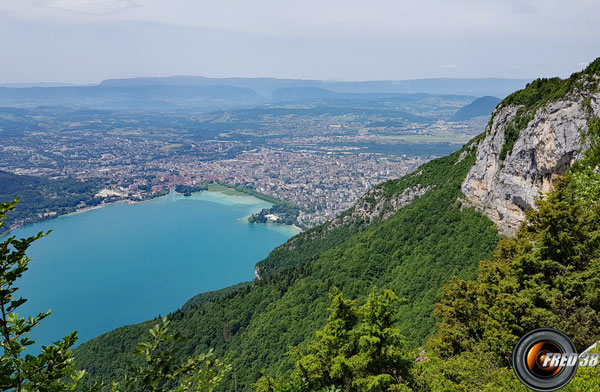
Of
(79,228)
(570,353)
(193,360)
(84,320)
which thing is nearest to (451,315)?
(570,353)

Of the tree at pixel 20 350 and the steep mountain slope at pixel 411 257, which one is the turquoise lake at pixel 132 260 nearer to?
the steep mountain slope at pixel 411 257

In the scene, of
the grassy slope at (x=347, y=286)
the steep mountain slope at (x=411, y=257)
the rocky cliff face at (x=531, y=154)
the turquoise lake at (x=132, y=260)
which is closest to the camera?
the rocky cliff face at (x=531, y=154)

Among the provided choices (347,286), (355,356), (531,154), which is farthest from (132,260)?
(355,356)

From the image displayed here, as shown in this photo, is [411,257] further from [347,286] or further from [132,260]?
[132,260]

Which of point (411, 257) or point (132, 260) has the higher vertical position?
point (411, 257)

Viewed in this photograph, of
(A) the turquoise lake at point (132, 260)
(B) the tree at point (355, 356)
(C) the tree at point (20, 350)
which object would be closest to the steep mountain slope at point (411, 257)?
(B) the tree at point (355, 356)

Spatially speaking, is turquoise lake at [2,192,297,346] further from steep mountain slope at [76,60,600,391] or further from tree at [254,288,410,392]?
tree at [254,288,410,392]
